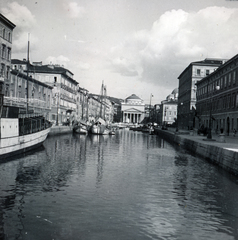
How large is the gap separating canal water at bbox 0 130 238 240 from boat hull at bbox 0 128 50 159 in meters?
2.50

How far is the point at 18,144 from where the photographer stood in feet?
87.9

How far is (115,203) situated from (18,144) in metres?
16.5

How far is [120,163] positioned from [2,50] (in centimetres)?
3491

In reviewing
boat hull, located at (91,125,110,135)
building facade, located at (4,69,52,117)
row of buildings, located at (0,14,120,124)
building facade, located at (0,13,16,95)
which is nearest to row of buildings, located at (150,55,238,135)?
boat hull, located at (91,125,110,135)

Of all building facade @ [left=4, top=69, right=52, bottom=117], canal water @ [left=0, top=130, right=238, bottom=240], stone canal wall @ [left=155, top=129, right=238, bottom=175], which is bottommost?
canal water @ [left=0, top=130, right=238, bottom=240]

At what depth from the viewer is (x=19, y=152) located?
88.9 ft

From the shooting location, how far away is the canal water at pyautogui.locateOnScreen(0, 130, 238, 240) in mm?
9977

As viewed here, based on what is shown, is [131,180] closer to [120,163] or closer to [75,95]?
[120,163]

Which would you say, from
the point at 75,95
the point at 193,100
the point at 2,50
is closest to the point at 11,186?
the point at 2,50

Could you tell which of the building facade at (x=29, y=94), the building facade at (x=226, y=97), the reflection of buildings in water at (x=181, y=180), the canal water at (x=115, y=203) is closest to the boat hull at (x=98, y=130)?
the building facade at (x=29, y=94)

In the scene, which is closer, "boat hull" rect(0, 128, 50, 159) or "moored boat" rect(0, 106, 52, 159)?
"boat hull" rect(0, 128, 50, 159)

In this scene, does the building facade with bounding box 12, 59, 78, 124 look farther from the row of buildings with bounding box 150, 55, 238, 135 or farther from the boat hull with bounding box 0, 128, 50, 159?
the boat hull with bounding box 0, 128, 50, 159

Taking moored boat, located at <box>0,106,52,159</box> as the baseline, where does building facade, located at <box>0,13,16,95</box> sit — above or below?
above

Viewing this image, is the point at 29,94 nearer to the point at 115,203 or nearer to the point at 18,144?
the point at 18,144
